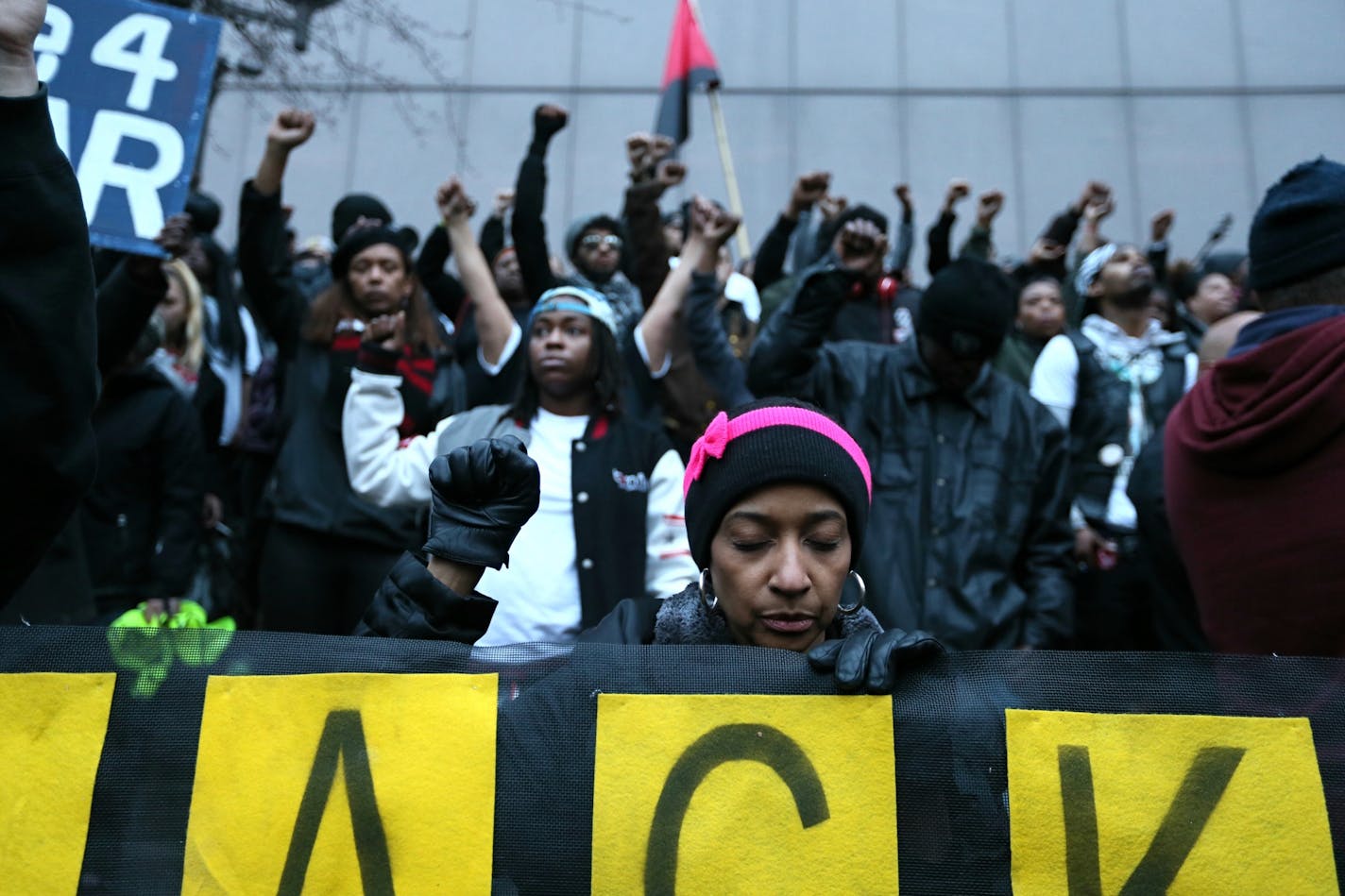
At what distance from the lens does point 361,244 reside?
15.9 ft

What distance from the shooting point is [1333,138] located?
11469mm

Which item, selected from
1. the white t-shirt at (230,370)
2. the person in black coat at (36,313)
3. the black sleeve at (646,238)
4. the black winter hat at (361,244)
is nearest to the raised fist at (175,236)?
the black winter hat at (361,244)

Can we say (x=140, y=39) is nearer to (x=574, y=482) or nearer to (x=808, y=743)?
(x=574, y=482)

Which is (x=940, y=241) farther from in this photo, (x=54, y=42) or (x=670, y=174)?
(x=54, y=42)

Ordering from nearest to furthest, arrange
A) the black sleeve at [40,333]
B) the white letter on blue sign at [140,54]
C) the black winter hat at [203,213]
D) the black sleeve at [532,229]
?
1. the black sleeve at [40,333]
2. the white letter on blue sign at [140,54]
3. the black sleeve at [532,229]
4. the black winter hat at [203,213]

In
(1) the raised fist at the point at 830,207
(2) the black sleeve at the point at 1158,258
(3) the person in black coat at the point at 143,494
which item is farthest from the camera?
(2) the black sleeve at the point at 1158,258

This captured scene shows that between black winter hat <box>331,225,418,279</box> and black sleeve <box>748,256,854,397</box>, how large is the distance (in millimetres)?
1680

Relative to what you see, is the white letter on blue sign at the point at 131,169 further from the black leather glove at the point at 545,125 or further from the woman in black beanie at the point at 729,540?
the woman in black beanie at the point at 729,540

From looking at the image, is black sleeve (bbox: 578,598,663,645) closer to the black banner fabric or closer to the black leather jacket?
the black banner fabric

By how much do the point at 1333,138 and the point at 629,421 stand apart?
403 inches

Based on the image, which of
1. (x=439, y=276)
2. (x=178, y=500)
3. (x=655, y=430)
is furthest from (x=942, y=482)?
(x=439, y=276)

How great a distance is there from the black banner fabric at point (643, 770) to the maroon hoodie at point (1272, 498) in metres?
0.62

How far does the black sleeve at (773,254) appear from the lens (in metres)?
6.19

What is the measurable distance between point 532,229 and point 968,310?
199 cm
